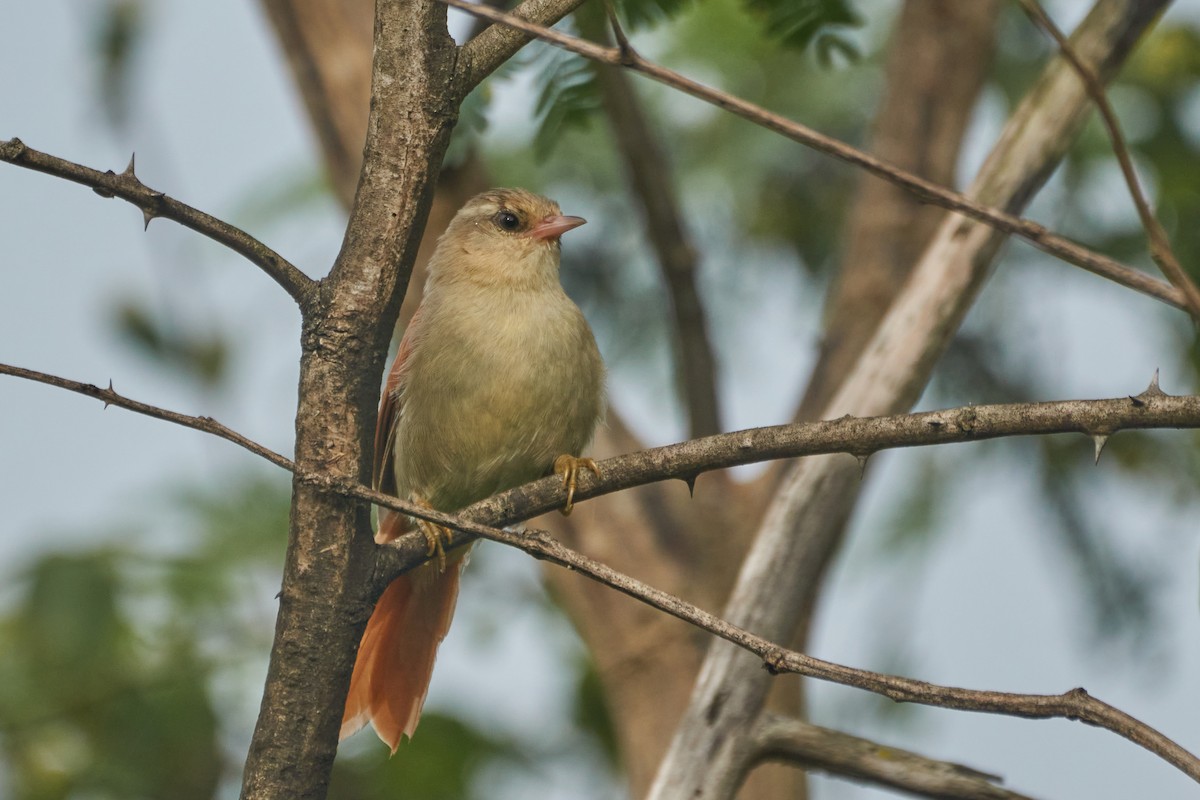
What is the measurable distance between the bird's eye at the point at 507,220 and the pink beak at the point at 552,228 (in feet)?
0.18

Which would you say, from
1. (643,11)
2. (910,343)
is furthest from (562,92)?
(910,343)

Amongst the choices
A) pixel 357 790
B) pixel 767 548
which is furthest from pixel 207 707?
pixel 767 548

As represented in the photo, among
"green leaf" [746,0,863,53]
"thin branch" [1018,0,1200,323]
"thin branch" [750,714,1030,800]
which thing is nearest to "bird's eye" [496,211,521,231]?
"green leaf" [746,0,863,53]

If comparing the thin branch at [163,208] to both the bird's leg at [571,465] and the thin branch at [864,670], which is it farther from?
the bird's leg at [571,465]

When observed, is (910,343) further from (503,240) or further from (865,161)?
(865,161)

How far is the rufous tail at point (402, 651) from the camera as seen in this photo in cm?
394

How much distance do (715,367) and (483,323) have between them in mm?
1163

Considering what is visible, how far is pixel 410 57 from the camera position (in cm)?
221

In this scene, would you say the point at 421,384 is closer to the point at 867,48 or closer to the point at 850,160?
the point at 850,160

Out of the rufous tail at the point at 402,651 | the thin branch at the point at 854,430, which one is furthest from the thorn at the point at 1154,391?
the rufous tail at the point at 402,651

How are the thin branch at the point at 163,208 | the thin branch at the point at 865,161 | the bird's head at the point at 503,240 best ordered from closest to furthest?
1. the thin branch at the point at 865,161
2. the thin branch at the point at 163,208
3. the bird's head at the point at 503,240

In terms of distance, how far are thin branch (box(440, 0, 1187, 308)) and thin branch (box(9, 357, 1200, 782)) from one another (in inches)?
9.4

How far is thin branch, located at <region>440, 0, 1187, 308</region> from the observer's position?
1.80 metres

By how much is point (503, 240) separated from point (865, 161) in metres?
2.69
